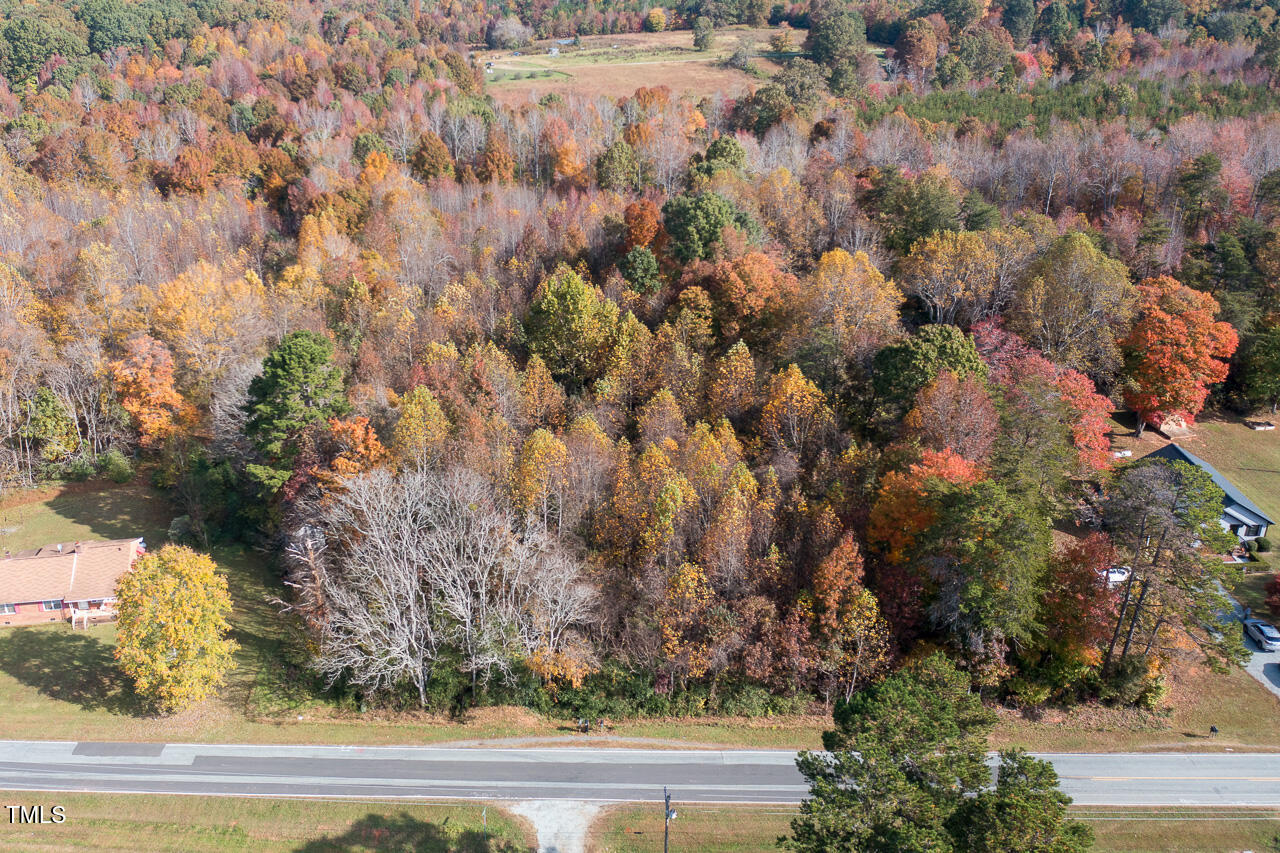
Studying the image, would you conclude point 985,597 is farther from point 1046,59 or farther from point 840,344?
point 1046,59

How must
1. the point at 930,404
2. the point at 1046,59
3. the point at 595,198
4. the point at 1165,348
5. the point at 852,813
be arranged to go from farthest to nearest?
the point at 1046,59, the point at 595,198, the point at 1165,348, the point at 930,404, the point at 852,813

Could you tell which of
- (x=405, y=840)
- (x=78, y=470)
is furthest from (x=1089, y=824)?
(x=78, y=470)

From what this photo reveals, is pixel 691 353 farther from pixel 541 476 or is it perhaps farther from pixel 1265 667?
pixel 1265 667

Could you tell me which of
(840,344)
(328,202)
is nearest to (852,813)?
(840,344)

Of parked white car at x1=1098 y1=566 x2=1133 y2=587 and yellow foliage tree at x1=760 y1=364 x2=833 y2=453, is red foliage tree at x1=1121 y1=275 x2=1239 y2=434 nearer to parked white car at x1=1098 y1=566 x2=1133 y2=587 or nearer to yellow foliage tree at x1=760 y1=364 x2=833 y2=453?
parked white car at x1=1098 y1=566 x2=1133 y2=587

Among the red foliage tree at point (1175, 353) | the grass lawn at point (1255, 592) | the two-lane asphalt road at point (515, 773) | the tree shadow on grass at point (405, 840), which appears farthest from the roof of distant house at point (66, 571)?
the red foliage tree at point (1175, 353)

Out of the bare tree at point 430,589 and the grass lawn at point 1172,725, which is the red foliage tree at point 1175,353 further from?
the bare tree at point 430,589
